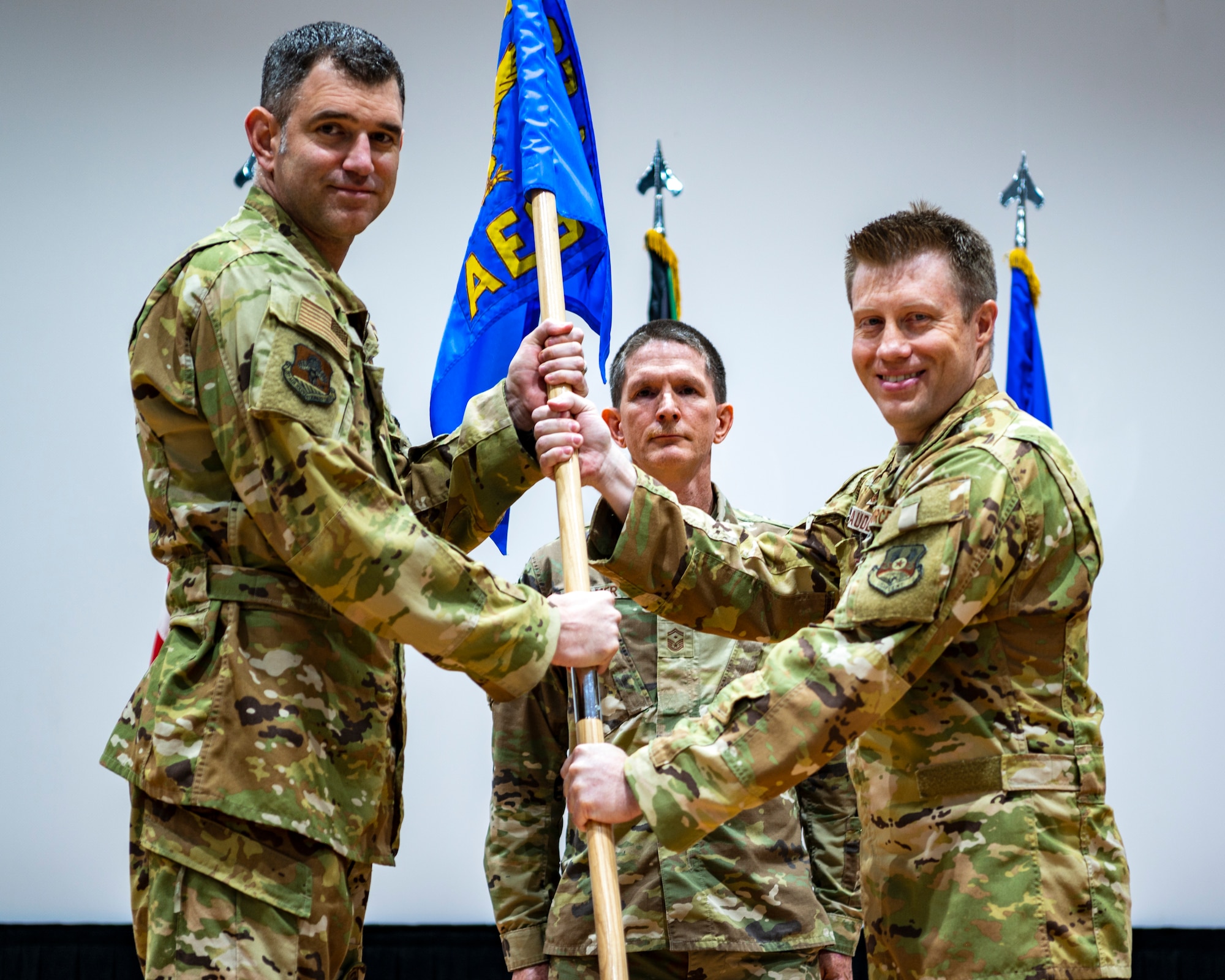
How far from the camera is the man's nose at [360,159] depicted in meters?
1.92

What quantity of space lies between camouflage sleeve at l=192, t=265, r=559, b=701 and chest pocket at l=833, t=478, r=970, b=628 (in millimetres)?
507

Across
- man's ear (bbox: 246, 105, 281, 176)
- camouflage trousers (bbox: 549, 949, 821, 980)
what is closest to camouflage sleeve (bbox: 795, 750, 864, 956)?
camouflage trousers (bbox: 549, 949, 821, 980)

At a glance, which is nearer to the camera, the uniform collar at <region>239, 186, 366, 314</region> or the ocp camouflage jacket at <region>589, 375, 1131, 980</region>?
the ocp camouflage jacket at <region>589, 375, 1131, 980</region>

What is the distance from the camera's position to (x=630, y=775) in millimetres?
1838

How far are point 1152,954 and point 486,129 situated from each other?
13.0 ft

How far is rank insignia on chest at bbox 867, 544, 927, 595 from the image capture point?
1.76 metres

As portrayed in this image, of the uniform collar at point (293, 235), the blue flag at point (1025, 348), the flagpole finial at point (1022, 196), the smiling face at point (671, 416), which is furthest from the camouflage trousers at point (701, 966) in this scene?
the flagpole finial at point (1022, 196)

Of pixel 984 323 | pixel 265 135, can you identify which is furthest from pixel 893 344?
pixel 265 135

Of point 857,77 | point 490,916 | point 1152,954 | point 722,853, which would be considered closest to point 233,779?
point 722,853

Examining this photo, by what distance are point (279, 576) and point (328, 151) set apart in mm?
700

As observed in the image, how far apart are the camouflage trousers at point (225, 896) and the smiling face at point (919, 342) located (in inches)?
46.2

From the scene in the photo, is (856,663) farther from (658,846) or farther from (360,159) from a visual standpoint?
(360,159)

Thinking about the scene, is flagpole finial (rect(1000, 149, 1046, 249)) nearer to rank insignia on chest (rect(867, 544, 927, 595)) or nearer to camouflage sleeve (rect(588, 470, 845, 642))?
camouflage sleeve (rect(588, 470, 845, 642))

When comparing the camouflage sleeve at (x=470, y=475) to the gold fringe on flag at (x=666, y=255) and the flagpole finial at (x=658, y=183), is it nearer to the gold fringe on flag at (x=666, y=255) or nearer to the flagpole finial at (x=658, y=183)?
the flagpole finial at (x=658, y=183)
